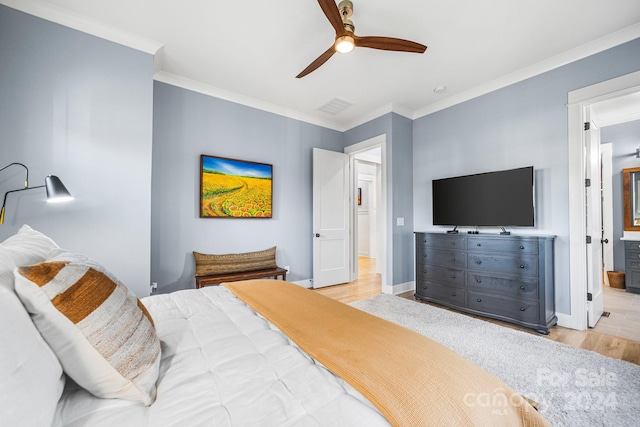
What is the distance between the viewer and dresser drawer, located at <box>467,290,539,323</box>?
8.49 feet

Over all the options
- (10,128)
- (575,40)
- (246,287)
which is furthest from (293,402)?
(575,40)

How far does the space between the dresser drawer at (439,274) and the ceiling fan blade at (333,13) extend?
278 centimetres

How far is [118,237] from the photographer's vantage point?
239 centimetres

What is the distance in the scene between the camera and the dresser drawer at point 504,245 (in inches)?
103

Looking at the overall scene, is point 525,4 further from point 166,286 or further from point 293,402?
point 166,286

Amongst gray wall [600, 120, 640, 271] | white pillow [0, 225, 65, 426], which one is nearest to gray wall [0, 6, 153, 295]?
white pillow [0, 225, 65, 426]

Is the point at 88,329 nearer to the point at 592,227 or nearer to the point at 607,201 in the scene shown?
the point at 592,227

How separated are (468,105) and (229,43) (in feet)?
9.92

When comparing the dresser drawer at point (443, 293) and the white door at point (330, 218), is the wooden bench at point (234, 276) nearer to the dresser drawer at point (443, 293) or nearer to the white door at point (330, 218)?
the white door at point (330, 218)

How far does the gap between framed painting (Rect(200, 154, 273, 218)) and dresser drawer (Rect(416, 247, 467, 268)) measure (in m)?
2.19

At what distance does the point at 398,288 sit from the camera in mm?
3914

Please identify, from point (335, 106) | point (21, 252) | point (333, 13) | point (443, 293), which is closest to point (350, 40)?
point (333, 13)

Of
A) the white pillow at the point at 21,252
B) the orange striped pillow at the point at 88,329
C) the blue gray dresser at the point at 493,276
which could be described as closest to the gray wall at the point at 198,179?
the blue gray dresser at the point at 493,276

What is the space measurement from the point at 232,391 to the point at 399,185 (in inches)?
144
